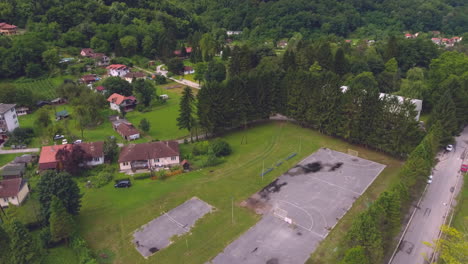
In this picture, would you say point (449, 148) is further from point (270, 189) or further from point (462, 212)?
point (270, 189)

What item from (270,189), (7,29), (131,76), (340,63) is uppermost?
(7,29)

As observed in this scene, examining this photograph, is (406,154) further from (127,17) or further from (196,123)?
(127,17)

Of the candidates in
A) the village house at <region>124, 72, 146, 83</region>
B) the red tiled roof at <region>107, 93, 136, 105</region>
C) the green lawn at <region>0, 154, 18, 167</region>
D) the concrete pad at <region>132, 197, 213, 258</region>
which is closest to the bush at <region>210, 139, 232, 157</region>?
the concrete pad at <region>132, 197, 213, 258</region>

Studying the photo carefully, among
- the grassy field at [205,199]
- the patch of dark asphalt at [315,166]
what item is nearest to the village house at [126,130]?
the grassy field at [205,199]

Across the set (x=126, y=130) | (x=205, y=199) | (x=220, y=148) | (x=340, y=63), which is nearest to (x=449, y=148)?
(x=340, y=63)

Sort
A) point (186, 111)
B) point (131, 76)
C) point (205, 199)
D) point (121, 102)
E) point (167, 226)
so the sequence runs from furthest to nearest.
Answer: point (131, 76)
point (121, 102)
point (186, 111)
point (205, 199)
point (167, 226)

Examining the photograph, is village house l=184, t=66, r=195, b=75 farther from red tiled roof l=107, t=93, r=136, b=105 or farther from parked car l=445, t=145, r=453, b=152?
parked car l=445, t=145, r=453, b=152

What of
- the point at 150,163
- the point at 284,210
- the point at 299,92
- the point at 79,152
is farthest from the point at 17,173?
the point at 299,92
